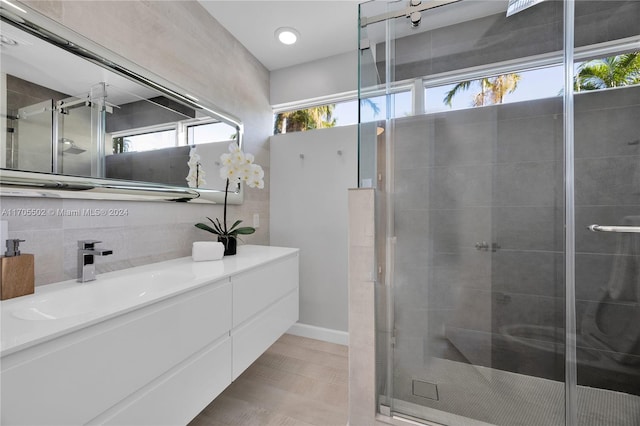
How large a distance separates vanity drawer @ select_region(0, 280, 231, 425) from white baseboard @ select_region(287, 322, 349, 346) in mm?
1444

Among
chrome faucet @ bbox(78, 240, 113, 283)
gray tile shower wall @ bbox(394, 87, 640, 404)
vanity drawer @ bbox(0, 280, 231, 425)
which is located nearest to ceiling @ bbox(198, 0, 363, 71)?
gray tile shower wall @ bbox(394, 87, 640, 404)

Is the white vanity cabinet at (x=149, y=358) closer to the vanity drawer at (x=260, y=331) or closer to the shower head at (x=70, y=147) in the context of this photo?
the vanity drawer at (x=260, y=331)

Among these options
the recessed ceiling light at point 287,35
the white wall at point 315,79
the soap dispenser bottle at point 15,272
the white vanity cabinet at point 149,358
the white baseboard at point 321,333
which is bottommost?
the white baseboard at point 321,333

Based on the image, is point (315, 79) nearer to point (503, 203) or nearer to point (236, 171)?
point (236, 171)

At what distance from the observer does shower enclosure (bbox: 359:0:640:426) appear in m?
1.25

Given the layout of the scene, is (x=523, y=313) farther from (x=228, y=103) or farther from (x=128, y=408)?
(x=228, y=103)

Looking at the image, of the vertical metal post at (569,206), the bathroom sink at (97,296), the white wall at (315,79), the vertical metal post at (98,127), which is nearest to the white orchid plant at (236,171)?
the bathroom sink at (97,296)

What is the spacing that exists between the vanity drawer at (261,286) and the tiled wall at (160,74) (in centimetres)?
52

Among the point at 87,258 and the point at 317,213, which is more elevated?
the point at 317,213

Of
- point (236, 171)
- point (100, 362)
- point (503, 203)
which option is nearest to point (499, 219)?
point (503, 203)

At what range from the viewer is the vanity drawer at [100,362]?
60cm

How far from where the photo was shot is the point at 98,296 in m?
1.03

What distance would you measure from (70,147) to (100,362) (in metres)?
0.85

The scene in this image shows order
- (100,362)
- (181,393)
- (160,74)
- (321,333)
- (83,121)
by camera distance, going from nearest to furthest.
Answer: (100,362)
(181,393)
(83,121)
(160,74)
(321,333)
